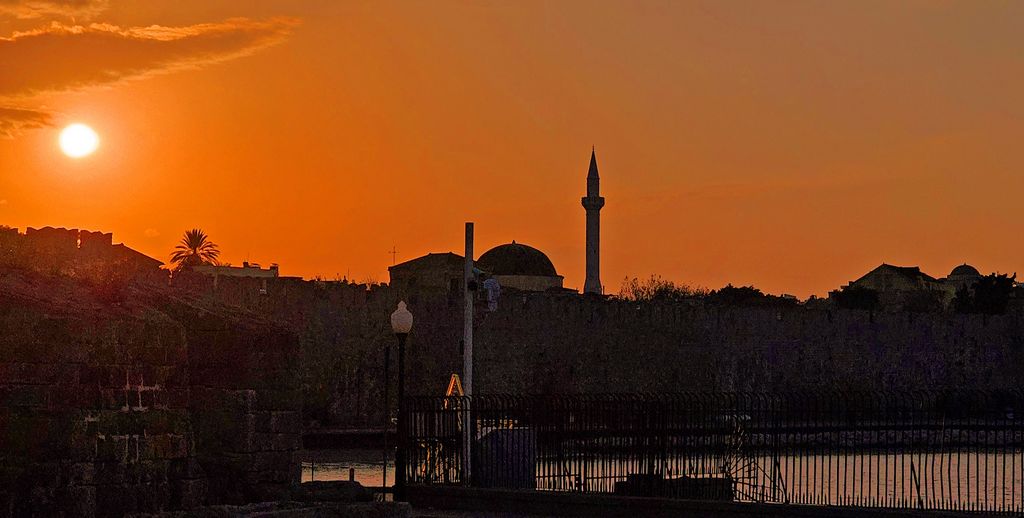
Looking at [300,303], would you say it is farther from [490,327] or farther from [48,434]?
[48,434]

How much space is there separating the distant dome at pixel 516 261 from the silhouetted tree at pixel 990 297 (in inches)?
935

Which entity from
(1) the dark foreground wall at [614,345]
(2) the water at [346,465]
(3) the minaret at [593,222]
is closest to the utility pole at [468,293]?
(2) the water at [346,465]

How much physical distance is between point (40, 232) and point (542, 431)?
55.9 feet

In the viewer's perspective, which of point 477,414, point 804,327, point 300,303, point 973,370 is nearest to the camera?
point 477,414

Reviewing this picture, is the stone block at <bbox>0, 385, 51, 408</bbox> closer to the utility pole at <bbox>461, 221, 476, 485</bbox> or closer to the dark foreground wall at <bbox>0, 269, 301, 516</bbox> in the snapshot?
the dark foreground wall at <bbox>0, 269, 301, 516</bbox>

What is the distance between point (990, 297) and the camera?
8875 centimetres

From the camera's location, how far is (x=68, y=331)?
980 centimetres

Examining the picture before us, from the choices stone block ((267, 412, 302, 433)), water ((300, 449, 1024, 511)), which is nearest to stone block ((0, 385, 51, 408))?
stone block ((267, 412, 302, 433))

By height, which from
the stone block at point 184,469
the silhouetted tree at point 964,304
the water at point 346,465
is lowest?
the water at point 346,465

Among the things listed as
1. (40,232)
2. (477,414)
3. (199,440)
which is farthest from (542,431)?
(40,232)

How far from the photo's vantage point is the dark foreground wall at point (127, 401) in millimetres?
9750

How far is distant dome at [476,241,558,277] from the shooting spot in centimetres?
8462

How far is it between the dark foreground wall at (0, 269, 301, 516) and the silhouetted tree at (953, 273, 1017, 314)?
79.1 meters

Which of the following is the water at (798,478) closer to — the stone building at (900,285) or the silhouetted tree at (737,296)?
the silhouetted tree at (737,296)
